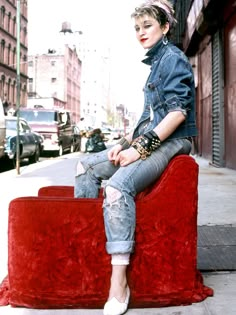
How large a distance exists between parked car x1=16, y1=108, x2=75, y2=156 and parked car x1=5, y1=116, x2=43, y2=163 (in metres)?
2.86

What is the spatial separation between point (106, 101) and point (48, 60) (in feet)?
211

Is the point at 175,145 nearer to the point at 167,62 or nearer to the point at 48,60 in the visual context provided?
the point at 167,62

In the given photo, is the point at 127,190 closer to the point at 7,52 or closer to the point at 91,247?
the point at 91,247

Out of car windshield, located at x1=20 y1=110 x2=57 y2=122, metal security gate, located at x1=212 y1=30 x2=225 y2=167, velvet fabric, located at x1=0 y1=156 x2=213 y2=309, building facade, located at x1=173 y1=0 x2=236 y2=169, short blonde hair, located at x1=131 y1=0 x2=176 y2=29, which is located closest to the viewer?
velvet fabric, located at x1=0 y1=156 x2=213 y2=309

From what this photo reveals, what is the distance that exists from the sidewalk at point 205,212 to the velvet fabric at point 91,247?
94mm

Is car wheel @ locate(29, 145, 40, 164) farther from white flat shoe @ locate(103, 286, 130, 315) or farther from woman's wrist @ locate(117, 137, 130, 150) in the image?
white flat shoe @ locate(103, 286, 130, 315)

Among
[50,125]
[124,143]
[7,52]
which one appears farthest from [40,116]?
[7,52]

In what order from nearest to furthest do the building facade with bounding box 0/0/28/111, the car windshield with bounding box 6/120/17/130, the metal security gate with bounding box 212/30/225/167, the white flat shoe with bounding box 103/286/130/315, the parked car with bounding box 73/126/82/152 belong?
the white flat shoe with bounding box 103/286/130/315 < the metal security gate with bounding box 212/30/225/167 < the car windshield with bounding box 6/120/17/130 < the parked car with bounding box 73/126/82/152 < the building facade with bounding box 0/0/28/111

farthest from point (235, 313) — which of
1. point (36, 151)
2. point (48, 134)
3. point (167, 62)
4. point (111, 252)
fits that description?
point (48, 134)

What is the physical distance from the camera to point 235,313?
281 cm

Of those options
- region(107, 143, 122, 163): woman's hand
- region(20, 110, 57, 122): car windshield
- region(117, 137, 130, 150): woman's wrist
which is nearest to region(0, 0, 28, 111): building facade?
region(20, 110, 57, 122): car windshield

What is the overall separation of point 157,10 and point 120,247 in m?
1.48

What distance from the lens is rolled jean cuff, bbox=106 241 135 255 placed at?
2.72m

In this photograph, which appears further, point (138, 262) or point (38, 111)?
point (38, 111)
